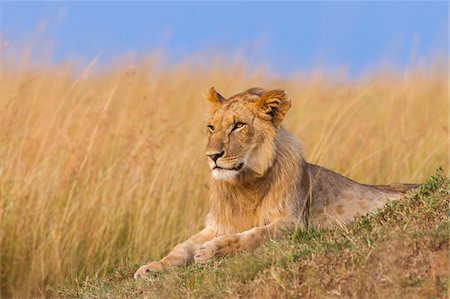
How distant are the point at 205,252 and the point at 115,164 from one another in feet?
11.6

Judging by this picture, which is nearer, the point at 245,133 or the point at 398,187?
the point at 245,133

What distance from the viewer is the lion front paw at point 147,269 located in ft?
18.7

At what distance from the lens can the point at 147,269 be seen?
226 inches

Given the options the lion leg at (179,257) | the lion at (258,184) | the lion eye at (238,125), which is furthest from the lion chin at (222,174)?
the lion leg at (179,257)

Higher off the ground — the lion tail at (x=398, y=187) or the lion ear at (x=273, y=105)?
the lion ear at (x=273, y=105)

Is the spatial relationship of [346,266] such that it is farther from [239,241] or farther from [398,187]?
[398,187]

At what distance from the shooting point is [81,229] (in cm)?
834

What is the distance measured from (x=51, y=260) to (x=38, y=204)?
61cm

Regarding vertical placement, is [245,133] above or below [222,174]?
above

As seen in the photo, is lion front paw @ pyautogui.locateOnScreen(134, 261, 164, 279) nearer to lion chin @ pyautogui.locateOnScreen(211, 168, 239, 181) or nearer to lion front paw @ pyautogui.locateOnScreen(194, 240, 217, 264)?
lion front paw @ pyautogui.locateOnScreen(194, 240, 217, 264)

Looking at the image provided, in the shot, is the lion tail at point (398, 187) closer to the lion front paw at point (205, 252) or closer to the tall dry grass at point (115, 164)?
the tall dry grass at point (115, 164)

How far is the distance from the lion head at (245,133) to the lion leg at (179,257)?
1.56 feet

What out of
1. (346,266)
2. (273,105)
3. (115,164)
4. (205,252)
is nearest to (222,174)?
(205,252)

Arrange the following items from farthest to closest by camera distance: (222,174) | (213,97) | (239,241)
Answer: (213,97) < (222,174) < (239,241)
